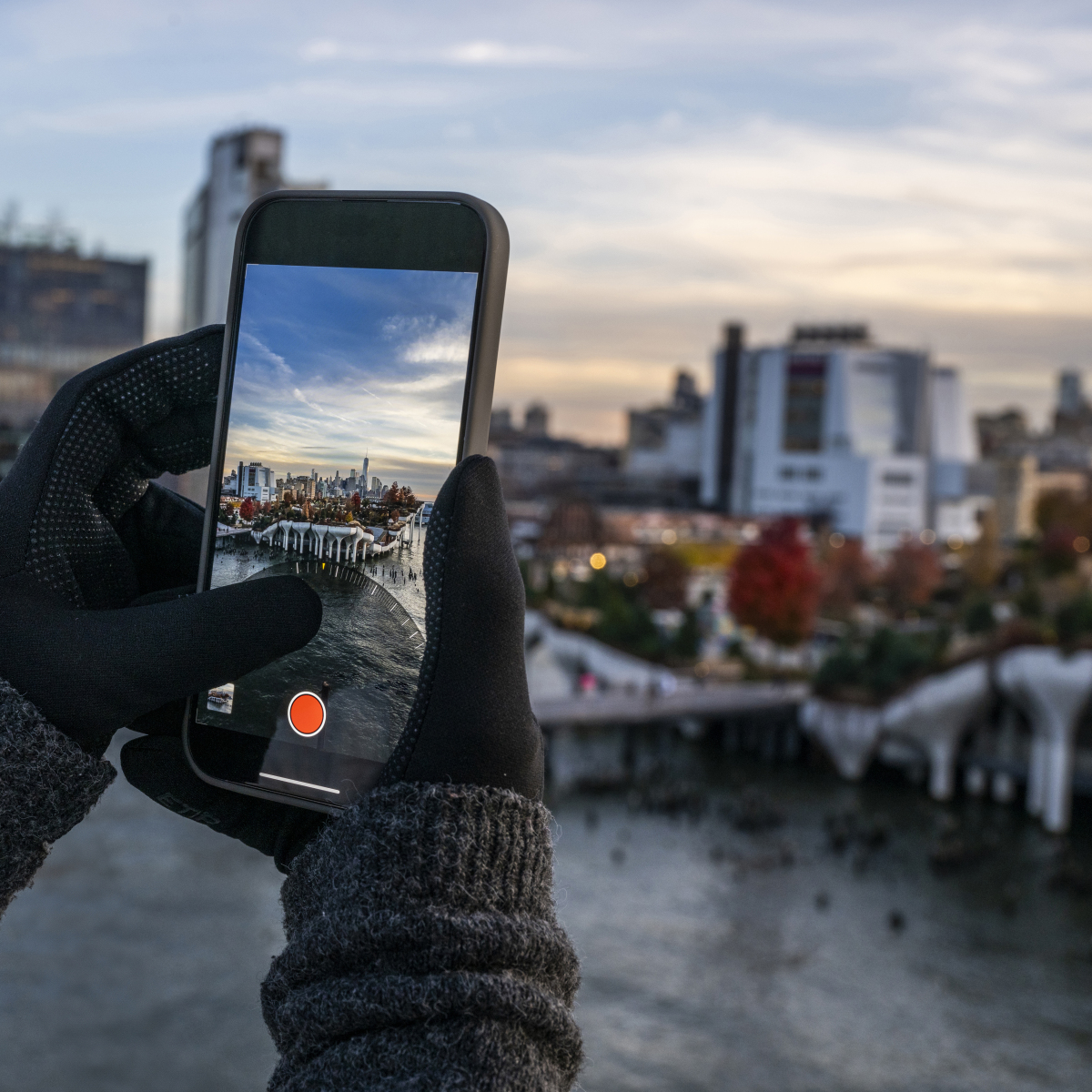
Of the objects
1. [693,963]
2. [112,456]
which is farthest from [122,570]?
[693,963]

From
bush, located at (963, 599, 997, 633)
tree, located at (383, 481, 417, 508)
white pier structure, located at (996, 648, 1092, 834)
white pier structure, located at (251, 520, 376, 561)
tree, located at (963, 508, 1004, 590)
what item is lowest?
white pier structure, located at (996, 648, 1092, 834)

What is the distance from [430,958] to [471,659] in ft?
0.79

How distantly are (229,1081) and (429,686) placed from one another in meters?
15.3

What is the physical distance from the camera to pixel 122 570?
135 centimetres

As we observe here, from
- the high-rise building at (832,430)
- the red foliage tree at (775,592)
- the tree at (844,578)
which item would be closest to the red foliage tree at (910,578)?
the tree at (844,578)

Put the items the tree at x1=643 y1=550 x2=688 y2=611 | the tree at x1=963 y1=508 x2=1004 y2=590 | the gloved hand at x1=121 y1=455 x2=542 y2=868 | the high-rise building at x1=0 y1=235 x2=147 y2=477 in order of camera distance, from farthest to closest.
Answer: the high-rise building at x1=0 y1=235 x2=147 y2=477, the tree at x1=963 y1=508 x2=1004 y2=590, the tree at x1=643 y1=550 x2=688 y2=611, the gloved hand at x1=121 y1=455 x2=542 y2=868

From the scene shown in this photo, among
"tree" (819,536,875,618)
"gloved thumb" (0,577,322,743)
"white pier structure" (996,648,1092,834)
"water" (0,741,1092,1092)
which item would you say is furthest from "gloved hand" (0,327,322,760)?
"tree" (819,536,875,618)

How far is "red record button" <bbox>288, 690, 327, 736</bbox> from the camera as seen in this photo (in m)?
1.30

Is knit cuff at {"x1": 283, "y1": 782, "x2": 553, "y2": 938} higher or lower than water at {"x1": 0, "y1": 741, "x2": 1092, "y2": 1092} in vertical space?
higher

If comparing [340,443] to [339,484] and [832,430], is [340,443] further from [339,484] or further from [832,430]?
[832,430]

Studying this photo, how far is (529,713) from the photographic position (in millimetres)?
1120

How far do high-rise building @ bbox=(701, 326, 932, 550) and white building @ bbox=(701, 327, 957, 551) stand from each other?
1.5 inches

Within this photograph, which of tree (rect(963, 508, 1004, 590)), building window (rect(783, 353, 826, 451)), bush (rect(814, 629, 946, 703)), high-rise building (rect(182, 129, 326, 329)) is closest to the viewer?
bush (rect(814, 629, 946, 703))

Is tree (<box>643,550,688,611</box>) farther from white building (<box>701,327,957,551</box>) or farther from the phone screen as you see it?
the phone screen
